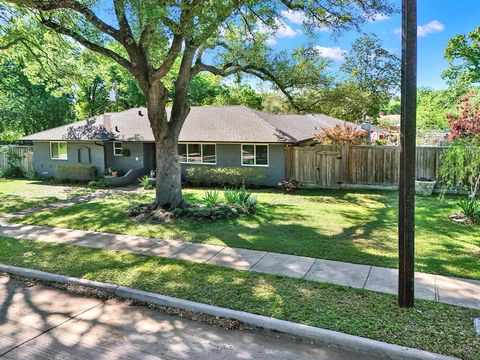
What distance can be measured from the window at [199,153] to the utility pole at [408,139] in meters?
15.2

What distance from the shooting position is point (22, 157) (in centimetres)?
2489

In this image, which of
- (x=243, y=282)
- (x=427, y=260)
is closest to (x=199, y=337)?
(x=243, y=282)

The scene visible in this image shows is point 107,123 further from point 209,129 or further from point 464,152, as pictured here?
point 464,152

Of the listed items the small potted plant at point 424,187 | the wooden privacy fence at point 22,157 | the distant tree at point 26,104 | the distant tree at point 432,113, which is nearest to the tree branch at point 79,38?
the small potted plant at point 424,187

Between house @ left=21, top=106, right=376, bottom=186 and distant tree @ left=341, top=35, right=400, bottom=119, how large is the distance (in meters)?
6.02

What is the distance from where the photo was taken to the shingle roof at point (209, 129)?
18703 millimetres

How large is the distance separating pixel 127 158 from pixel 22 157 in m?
8.63

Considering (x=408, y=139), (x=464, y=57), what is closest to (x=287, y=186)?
(x=408, y=139)

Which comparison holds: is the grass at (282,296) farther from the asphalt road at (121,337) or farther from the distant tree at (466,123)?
the distant tree at (466,123)

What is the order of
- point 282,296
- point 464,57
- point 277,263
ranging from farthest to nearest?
1. point 464,57
2. point 277,263
3. point 282,296

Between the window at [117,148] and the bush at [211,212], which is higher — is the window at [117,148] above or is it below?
above

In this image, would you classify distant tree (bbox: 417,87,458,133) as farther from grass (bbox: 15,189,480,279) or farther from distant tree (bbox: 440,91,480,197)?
grass (bbox: 15,189,480,279)

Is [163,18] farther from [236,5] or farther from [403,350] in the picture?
[403,350]

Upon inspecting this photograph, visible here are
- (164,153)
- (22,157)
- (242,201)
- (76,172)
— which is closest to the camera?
(164,153)
